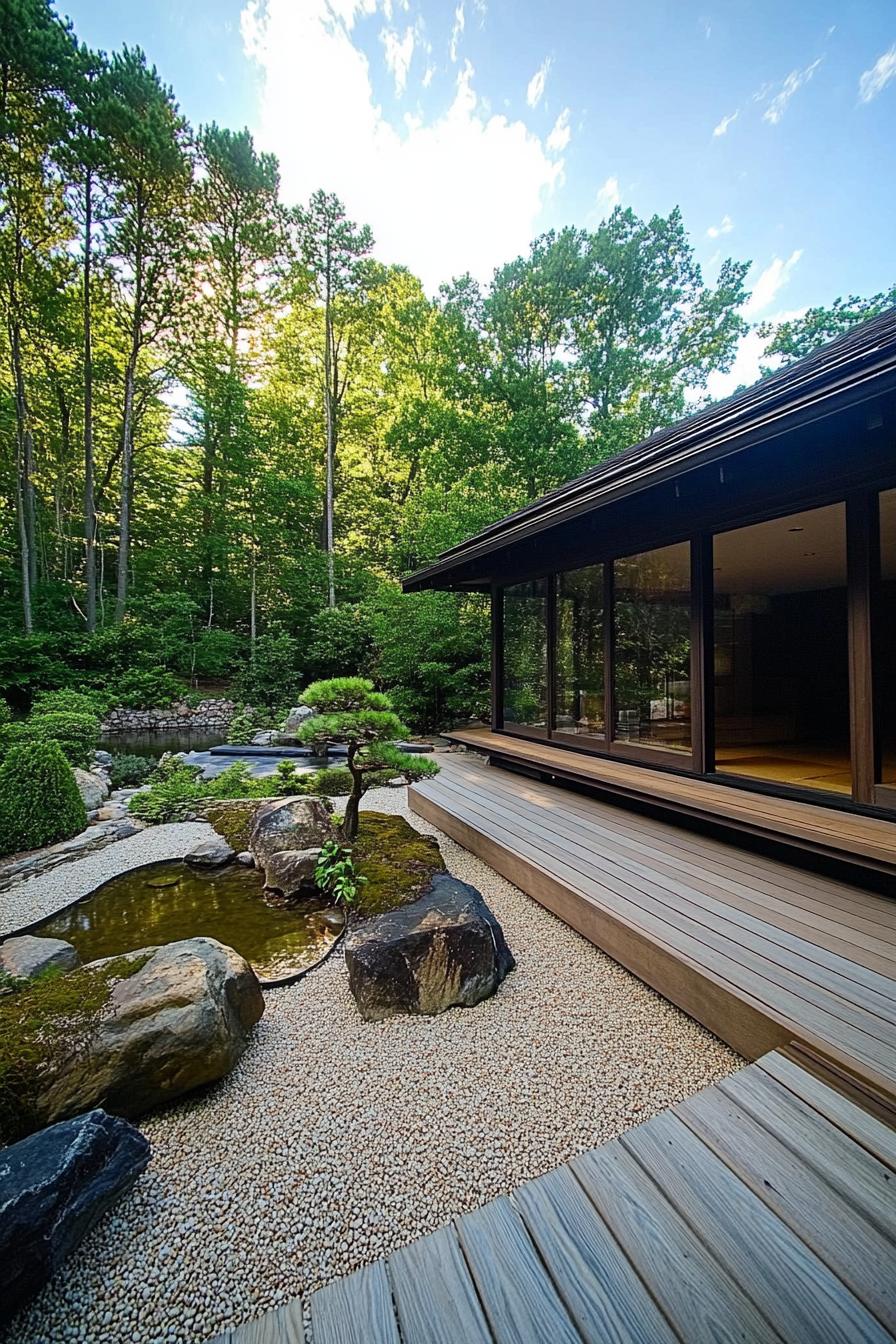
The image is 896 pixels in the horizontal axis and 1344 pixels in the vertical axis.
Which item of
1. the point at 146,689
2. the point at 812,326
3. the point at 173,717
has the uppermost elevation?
the point at 812,326

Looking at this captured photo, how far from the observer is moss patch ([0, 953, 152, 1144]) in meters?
1.57

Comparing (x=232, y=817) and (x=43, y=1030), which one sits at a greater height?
(x=43, y=1030)

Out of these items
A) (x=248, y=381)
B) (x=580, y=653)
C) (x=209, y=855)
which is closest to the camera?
(x=209, y=855)

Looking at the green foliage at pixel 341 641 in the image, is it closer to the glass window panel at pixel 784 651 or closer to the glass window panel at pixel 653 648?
the glass window panel at pixel 784 651

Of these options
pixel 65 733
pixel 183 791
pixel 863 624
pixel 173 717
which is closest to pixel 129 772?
pixel 65 733

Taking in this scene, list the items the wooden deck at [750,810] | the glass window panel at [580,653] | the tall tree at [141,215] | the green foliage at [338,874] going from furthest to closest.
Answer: the tall tree at [141,215] → the glass window panel at [580,653] → the green foliage at [338,874] → the wooden deck at [750,810]

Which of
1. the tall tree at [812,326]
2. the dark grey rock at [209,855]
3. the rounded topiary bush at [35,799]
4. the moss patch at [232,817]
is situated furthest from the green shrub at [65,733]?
the tall tree at [812,326]

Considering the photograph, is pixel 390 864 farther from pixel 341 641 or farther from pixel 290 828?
pixel 341 641

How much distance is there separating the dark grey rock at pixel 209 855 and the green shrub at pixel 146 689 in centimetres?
868

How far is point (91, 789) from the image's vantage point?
5.46 m

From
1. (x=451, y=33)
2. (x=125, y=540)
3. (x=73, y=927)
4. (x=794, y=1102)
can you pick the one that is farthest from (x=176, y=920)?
(x=451, y=33)

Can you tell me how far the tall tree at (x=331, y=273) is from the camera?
544 inches

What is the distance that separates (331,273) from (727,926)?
17.3 meters

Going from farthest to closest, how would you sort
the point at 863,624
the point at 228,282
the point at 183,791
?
1. the point at 228,282
2. the point at 183,791
3. the point at 863,624
